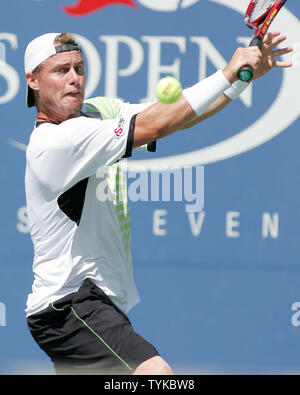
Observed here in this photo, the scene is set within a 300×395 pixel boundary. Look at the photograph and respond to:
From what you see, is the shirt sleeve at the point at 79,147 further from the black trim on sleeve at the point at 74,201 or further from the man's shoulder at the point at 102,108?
the man's shoulder at the point at 102,108

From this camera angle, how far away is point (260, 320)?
192 inches

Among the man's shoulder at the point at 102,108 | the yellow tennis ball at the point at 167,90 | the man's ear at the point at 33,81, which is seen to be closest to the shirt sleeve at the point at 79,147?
the yellow tennis ball at the point at 167,90

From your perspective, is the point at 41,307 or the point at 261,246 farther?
the point at 261,246

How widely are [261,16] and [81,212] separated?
1071 millimetres

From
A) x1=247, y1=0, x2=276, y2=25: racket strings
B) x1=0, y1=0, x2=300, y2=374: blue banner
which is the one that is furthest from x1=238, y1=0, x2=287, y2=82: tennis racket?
x1=0, y1=0, x2=300, y2=374: blue banner

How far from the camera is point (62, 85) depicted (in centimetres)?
342

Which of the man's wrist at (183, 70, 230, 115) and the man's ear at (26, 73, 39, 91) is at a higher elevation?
the man's ear at (26, 73, 39, 91)

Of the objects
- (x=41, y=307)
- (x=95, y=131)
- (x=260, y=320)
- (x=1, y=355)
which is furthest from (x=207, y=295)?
(x=95, y=131)

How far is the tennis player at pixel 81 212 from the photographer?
3.15m

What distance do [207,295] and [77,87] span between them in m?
1.88

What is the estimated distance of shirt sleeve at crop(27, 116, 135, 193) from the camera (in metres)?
3.13

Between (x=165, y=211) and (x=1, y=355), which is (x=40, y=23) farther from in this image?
(x=1, y=355)

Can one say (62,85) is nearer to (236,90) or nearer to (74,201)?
(74,201)

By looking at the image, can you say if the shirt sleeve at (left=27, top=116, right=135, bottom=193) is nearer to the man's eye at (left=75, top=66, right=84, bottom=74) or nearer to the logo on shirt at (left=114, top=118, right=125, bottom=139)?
the logo on shirt at (left=114, top=118, right=125, bottom=139)
